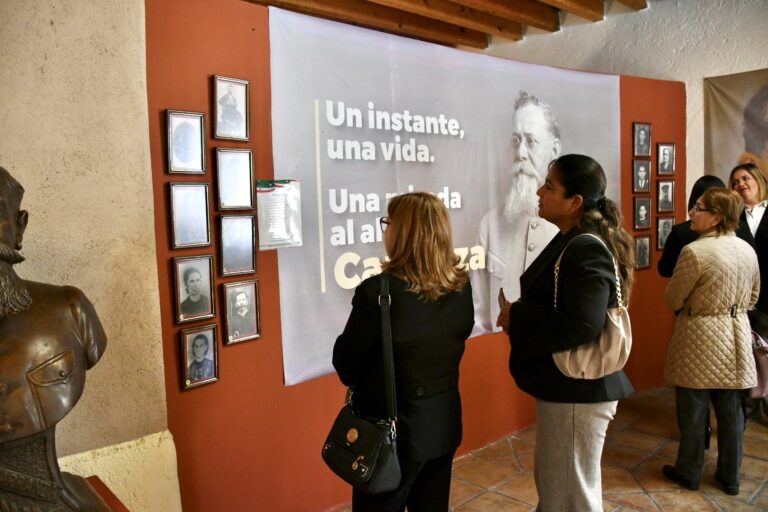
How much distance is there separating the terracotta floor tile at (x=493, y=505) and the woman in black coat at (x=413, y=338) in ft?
4.35

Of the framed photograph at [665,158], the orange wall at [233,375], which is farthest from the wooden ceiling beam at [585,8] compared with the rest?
the orange wall at [233,375]

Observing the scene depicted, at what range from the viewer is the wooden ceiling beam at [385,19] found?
4.64 meters

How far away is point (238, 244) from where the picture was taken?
8.45 ft

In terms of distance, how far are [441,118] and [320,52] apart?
35.2 inches

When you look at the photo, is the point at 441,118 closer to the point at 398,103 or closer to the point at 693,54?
the point at 398,103

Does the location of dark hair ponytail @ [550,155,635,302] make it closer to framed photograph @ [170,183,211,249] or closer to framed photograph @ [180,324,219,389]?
framed photograph @ [170,183,211,249]

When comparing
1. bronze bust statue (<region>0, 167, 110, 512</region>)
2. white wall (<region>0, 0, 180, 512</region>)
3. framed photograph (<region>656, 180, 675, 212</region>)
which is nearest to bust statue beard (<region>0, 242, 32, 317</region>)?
bronze bust statue (<region>0, 167, 110, 512</region>)

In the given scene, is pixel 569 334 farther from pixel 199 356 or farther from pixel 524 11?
pixel 524 11

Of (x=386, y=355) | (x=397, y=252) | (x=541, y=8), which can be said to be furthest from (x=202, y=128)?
(x=541, y=8)

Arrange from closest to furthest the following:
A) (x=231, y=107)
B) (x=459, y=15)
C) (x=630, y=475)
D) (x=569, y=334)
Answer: (x=569, y=334) → (x=231, y=107) → (x=630, y=475) → (x=459, y=15)

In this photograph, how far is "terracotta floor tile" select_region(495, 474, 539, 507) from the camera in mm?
3162

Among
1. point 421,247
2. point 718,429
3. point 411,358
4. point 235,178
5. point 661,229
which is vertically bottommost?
point 718,429

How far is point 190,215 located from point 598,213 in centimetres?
156

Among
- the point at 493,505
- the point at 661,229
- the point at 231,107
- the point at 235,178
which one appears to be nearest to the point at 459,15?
the point at 661,229
